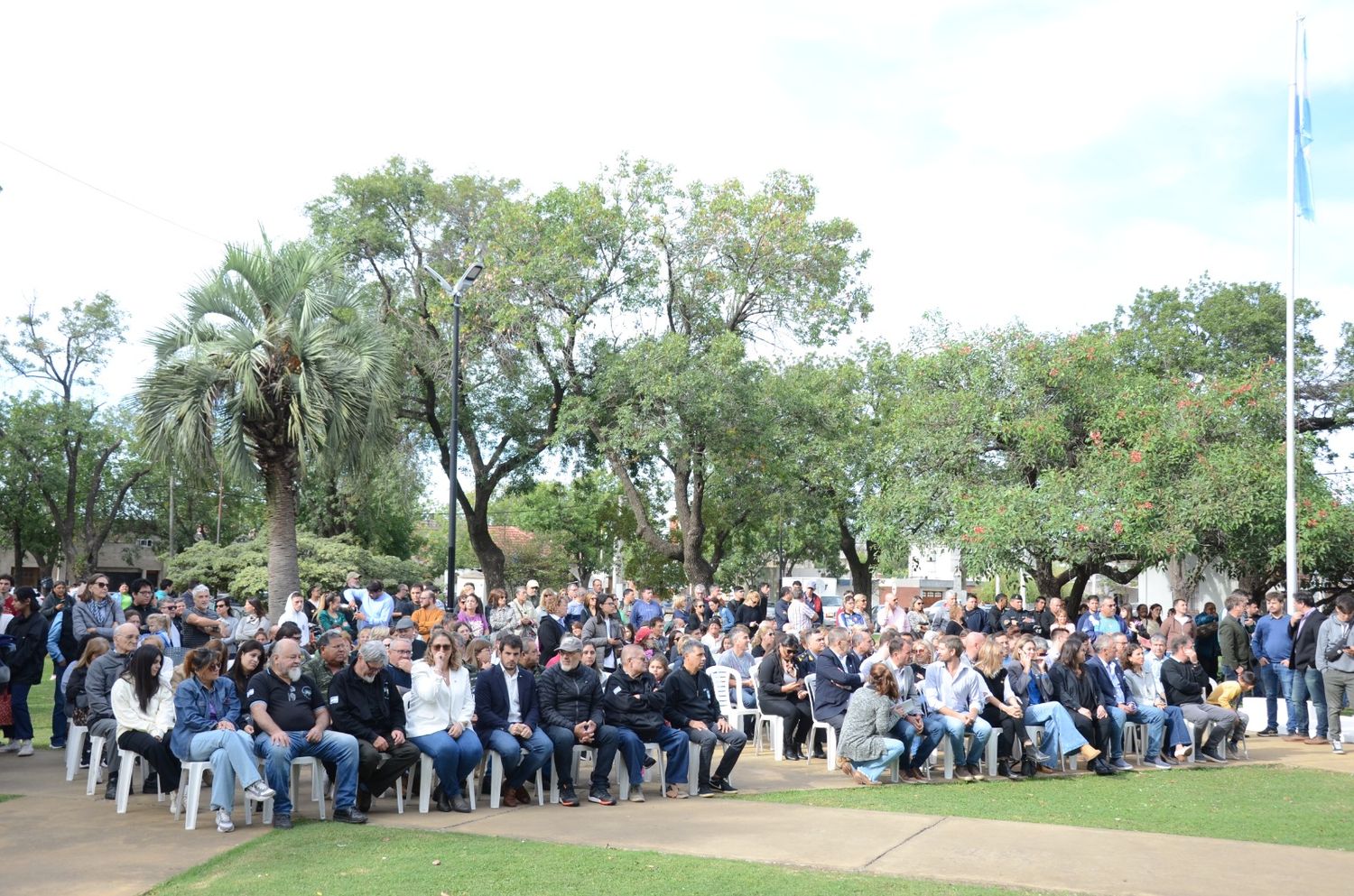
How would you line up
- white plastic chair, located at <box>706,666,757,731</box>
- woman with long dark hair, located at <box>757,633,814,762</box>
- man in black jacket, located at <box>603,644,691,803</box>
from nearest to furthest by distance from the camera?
man in black jacket, located at <box>603,644,691,803</box>
woman with long dark hair, located at <box>757,633,814,762</box>
white plastic chair, located at <box>706,666,757,731</box>

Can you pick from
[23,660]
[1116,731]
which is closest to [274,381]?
[23,660]

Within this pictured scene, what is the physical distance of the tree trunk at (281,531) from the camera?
1853cm

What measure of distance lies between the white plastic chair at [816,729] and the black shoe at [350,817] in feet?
15.6

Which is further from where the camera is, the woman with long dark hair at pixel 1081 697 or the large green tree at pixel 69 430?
the large green tree at pixel 69 430


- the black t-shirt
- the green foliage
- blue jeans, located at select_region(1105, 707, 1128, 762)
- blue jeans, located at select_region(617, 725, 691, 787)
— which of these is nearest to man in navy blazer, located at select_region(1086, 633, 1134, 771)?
blue jeans, located at select_region(1105, 707, 1128, 762)

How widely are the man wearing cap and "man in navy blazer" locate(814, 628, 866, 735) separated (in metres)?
2.63

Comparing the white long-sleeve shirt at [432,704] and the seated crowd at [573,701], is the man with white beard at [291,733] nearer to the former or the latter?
the seated crowd at [573,701]

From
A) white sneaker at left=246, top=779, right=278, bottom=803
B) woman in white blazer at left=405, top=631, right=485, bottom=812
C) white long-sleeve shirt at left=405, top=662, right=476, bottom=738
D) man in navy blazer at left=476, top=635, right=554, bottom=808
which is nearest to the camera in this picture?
white sneaker at left=246, top=779, right=278, bottom=803

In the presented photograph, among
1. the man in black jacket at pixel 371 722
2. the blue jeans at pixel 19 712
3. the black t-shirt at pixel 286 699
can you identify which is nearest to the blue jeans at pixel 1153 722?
the man in black jacket at pixel 371 722

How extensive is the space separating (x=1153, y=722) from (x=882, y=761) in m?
3.75

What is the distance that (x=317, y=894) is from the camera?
244 inches

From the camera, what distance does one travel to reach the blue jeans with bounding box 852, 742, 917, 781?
10.3 m

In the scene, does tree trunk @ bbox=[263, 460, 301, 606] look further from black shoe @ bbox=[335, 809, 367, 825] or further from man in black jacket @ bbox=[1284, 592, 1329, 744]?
man in black jacket @ bbox=[1284, 592, 1329, 744]

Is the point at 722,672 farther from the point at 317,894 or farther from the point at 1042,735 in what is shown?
the point at 317,894
